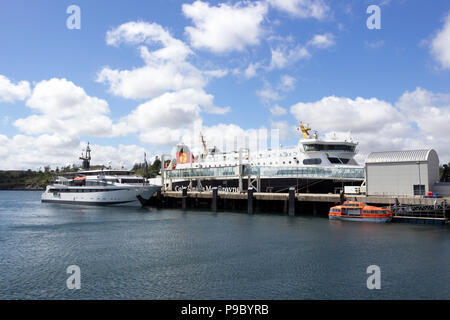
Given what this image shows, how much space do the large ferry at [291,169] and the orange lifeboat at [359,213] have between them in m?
10.7

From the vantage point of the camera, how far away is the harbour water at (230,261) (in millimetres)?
18719

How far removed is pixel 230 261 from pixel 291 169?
1421 inches

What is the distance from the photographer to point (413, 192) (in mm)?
43812

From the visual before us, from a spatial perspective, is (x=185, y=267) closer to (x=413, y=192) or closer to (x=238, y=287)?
(x=238, y=287)

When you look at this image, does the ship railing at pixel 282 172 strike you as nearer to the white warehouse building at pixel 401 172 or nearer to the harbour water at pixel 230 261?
the white warehouse building at pixel 401 172

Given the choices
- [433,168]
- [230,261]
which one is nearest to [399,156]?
[433,168]

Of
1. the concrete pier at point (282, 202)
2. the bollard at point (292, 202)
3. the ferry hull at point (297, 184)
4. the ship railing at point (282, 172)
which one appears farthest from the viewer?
the ferry hull at point (297, 184)

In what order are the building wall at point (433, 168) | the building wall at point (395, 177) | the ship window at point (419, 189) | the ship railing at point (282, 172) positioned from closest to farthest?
the building wall at point (395, 177) < the ship window at point (419, 189) < the building wall at point (433, 168) < the ship railing at point (282, 172)

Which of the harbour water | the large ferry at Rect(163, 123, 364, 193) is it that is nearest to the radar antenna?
the large ferry at Rect(163, 123, 364, 193)

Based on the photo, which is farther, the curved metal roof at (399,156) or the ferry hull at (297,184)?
the ferry hull at (297,184)

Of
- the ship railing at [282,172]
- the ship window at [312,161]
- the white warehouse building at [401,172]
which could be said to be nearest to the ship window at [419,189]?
the white warehouse building at [401,172]

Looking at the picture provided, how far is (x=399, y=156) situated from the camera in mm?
45219

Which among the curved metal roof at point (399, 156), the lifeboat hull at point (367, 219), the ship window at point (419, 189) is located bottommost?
the lifeboat hull at point (367, 219)
